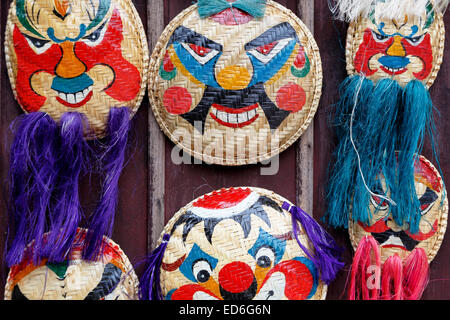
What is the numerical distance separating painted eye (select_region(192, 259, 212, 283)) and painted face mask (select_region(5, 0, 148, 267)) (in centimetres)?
33

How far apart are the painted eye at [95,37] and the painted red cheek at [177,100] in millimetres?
275

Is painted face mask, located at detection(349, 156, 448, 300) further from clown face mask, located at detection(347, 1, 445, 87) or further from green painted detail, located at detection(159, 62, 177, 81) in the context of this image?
green painted detail, located at detection(159, 62, 177, 81)

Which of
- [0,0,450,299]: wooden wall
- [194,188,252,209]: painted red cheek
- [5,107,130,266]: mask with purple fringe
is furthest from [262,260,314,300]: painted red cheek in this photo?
[5,107,130,266]: mask with purple fringe

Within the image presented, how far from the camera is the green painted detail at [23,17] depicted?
152 cm

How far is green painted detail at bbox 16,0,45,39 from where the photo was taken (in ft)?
4.99

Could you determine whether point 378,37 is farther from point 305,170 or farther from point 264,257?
point 264,257

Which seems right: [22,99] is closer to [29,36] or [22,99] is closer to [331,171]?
[29,36]

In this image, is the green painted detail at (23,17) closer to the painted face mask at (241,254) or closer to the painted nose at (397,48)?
the painted face mask at (241,254)

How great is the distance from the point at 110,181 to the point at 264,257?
1.86 feet

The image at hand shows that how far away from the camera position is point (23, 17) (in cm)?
153

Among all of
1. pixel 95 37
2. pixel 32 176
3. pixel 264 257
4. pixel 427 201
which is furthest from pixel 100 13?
pixel 427 201

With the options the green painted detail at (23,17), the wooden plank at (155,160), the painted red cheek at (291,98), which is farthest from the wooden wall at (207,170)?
the green painted detail at (23,17)

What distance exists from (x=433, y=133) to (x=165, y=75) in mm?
968

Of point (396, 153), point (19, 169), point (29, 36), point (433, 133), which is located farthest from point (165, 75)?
point (433, 133)
